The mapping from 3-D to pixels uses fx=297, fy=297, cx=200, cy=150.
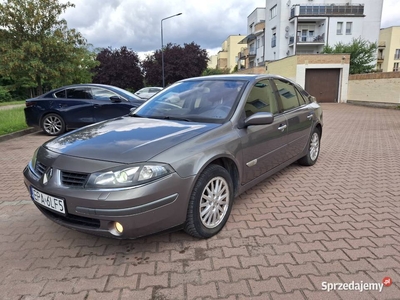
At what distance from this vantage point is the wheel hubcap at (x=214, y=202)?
2.69m

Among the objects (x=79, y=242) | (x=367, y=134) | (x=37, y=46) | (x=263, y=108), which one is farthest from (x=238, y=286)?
(x=37, y=46)

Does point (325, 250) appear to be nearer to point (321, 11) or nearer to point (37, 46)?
point (37, 46)

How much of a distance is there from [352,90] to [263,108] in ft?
73.6

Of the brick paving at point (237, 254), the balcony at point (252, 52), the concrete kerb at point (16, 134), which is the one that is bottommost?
the brick paving at point (237, 254)

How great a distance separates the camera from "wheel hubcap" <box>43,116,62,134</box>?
28.0 feet

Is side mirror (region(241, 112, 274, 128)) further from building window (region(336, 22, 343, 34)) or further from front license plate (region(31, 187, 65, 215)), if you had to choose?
building window (region(336, 22, 343, 34))

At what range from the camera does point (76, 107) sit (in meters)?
8.37

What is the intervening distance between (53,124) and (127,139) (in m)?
6.92

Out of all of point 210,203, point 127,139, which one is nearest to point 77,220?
point 127,139

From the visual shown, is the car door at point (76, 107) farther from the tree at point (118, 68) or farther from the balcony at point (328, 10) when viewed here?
the balcony at point (328, 10)

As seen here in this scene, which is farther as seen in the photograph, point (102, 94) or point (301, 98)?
point (102, 94)

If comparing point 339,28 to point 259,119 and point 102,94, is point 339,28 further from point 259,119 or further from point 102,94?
point 259,119

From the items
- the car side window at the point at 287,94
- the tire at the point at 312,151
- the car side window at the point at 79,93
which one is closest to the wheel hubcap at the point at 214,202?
the car side window at the point at 287,94

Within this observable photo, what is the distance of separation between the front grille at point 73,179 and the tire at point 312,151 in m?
3.76
